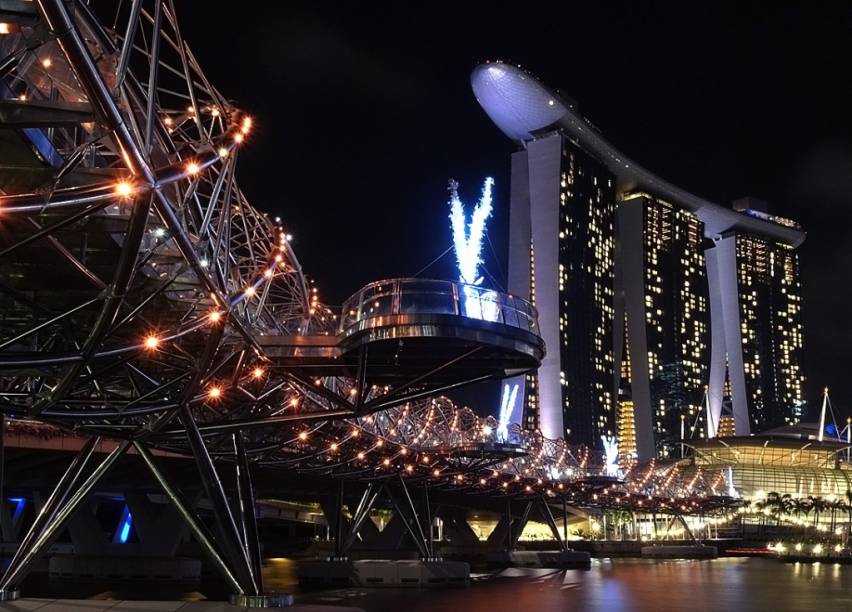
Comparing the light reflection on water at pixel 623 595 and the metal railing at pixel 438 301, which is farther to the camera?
the light reflection on water at pixel 623 595

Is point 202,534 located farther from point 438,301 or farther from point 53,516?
point 438,301

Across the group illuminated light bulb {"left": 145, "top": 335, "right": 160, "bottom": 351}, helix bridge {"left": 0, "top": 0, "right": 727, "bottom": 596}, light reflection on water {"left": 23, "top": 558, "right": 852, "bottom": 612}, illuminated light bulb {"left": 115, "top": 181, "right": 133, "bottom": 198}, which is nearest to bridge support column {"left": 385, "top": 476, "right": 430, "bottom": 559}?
light reflection on water {"left": 23, "top": 558, "right": 852, "bottom": 612}

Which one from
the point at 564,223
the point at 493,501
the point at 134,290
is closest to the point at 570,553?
the point at 493,501

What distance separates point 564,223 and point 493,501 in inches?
3563

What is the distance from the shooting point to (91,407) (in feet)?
107

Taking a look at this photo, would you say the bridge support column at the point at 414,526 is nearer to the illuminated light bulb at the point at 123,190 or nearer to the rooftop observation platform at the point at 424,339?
the rooftop observation platform at the point at 424,339

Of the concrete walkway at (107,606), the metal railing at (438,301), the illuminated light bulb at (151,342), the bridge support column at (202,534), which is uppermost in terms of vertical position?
the metal railing at (438,301)

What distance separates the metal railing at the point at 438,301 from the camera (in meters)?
21.8

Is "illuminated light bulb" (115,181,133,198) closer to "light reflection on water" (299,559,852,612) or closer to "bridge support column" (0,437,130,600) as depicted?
"bridge support column" (0,437,130,600)

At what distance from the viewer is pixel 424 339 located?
21.8 m

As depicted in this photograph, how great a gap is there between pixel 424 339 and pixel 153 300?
667 centimetres

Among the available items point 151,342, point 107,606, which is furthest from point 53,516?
point 151,342

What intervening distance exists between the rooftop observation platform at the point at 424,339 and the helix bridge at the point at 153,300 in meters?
0.06

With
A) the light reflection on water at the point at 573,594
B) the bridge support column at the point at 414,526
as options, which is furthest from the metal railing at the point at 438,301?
the bridge support column at the point at 414,526
